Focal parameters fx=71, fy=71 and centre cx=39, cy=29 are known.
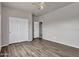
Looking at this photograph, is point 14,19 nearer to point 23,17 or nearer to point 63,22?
point 23,17

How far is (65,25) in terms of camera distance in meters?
4.93

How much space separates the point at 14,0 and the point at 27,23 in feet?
9.00

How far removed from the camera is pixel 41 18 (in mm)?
8148

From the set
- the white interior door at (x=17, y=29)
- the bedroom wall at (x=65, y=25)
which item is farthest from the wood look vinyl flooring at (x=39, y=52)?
the white interior door at (x=17, y=29)

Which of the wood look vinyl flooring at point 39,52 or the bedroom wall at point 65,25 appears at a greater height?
the bedroom wall at point 65,25

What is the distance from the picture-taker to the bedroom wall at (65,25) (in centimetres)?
424

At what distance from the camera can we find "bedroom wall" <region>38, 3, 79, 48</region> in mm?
4239

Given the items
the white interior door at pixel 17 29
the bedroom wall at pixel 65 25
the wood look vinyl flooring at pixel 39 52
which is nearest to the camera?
the wood look vinyl flooring at pixel 39 52

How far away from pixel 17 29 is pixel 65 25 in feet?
12.2

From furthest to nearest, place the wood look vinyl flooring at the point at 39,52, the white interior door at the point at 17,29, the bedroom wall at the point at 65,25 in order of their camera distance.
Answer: the white interior door at the point at 17,29 < the bedroom wall at the point at 65,25 < the wood look vinyl flooring at the point at 39,52

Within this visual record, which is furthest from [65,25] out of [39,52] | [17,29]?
[17,29]

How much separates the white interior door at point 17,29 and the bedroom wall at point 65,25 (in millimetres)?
2248

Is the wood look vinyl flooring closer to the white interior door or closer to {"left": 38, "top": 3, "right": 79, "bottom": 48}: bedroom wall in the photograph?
{"left": 38, "top": 3, "right": 79, "bottom": 48}: bedroom wall

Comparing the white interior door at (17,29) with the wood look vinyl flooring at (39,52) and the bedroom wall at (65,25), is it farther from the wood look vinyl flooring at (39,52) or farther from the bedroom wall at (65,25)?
the bedroom wall at (65,25)
